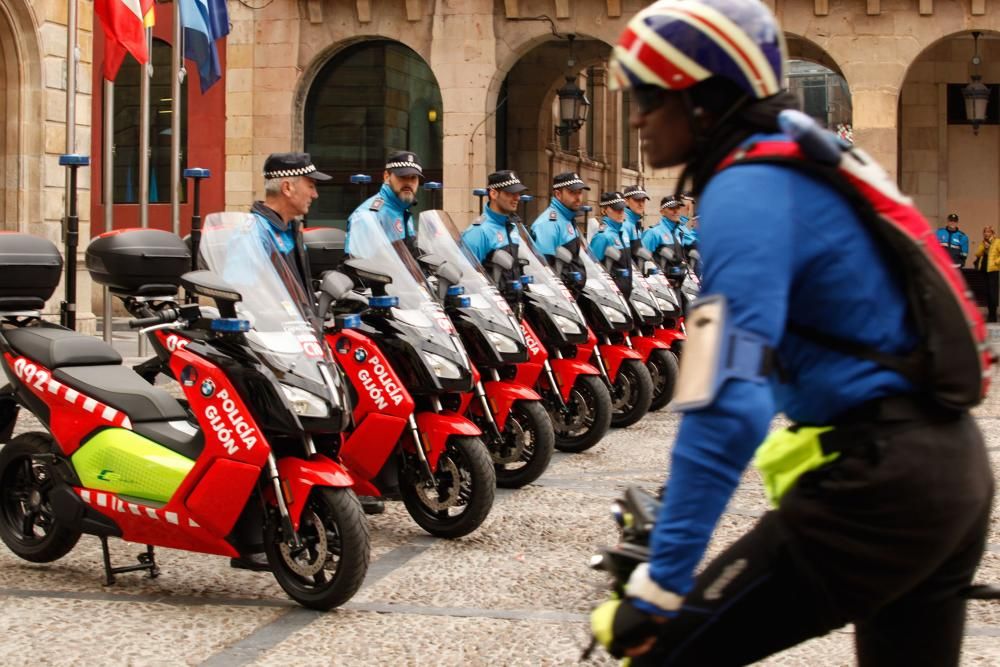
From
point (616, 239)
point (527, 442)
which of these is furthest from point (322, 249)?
point (616, 239)

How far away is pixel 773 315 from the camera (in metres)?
2.10

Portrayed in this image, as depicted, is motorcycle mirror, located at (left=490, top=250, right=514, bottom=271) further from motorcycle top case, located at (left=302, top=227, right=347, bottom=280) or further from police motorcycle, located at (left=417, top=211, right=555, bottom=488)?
police motorcycle, located at (left=417, top=211, right=555, bottom=488)

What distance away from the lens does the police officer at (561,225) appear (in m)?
11.1

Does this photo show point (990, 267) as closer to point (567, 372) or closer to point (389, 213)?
point (567, 372)

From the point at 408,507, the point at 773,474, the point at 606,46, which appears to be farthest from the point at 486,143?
the point at 773,474

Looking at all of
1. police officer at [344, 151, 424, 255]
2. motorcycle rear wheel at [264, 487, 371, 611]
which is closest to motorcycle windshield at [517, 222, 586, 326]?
police officer at [344, 151, 424, 255]

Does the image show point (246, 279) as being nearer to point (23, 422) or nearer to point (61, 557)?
point (61, 557)

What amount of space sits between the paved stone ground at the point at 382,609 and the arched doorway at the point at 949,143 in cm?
2156

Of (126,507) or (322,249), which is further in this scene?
(322,249)

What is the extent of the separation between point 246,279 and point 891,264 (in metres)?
3.65

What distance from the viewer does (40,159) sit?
16328 mm

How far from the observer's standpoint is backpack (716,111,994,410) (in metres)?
2.19

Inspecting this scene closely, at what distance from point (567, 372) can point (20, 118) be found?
8810mm

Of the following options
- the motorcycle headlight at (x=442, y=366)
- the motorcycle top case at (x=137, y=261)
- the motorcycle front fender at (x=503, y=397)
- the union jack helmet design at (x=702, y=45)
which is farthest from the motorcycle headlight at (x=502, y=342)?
the union jack helmet design at (x=702, y=45)
